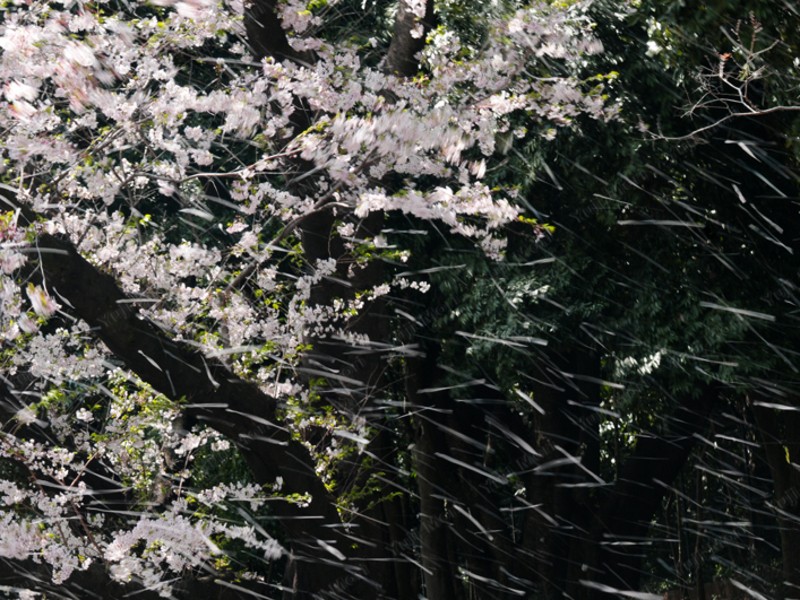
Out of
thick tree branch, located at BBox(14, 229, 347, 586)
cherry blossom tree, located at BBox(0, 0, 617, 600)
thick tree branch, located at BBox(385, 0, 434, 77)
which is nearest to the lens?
thick tree branch, located at BBox(14, 229, 347, 586)

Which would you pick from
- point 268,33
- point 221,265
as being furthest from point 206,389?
point 268,33

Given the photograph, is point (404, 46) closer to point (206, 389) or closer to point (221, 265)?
point (221, 265)

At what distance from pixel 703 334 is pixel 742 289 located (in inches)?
23.2

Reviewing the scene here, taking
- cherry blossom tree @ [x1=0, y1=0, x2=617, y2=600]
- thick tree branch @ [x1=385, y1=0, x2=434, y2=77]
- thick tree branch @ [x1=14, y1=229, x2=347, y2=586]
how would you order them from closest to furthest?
thick tree branch @ [x1=14, y1=229, x2=347, y2=586]
cherry blossom tree @ [x1=0, y1=0, x2=617, y2=600]
thick tree branch @ [x1=385, y1=0, x2=434, y2=77]

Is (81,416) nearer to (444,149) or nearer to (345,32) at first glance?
(444,149)

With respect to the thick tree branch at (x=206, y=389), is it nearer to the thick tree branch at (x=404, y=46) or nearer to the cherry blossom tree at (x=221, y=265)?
the cherry blossom tree at (x=221, y=265)

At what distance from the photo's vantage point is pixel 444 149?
689cm

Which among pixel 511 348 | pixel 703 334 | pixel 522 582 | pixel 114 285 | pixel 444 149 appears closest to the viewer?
pixel 114 285

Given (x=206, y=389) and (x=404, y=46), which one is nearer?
(x=206, y=389)

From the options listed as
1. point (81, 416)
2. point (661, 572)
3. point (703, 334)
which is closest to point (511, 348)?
point (703, 334)

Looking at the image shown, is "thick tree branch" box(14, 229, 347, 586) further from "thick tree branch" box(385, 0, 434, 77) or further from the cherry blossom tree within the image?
"thick tree branch" box(385, 0, 434, 77)

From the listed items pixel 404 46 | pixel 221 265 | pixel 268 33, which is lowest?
pixel 221 265

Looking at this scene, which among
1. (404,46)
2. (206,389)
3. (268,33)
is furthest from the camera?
(404,46)

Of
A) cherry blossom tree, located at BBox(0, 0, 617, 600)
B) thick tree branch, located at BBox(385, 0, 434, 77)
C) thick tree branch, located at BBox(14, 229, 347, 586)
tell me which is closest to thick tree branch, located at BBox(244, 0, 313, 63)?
cherry blossom tree, located at BBox(0, 0, 617, 600)
